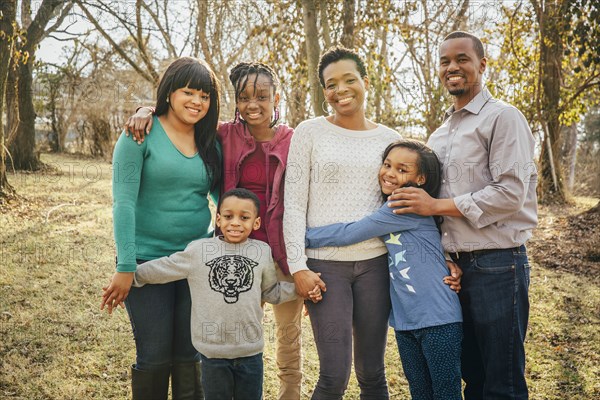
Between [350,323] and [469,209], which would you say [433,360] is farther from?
[469,209]

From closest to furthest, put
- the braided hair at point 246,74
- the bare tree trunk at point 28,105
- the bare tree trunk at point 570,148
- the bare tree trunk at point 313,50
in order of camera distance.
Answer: the braided hair at point 246,74 → the bare tree trunk at point 313,50 → the bare tree trunk at point 28,105 → the bare tree trunk at point 570,148

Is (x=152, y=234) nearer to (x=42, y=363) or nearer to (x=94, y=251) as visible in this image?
(x=42, y=363)

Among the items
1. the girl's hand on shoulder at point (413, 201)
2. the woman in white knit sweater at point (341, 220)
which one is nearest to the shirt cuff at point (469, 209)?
the girl's hand on shoulder at point (413, 201)

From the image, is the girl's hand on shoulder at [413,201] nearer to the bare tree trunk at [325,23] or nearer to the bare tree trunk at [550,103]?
the bare tree trunk at [325,23]

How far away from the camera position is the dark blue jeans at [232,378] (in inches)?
81.4

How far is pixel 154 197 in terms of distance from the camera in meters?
2.08

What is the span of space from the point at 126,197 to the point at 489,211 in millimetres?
1435

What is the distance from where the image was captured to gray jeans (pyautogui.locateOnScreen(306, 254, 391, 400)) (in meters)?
2.05

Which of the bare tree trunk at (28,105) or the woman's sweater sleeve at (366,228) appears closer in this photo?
the woman's sweater sleeve at (366,228)

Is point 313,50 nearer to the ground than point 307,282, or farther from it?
farther from it

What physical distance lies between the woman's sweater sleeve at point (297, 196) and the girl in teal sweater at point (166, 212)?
0.35m

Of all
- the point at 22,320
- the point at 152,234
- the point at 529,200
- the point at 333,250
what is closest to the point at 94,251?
the point at 22,320

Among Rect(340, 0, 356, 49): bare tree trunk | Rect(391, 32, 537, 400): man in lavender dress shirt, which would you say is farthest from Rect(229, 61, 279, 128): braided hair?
Rect(340, 0, 356, 49): bare tree trunk

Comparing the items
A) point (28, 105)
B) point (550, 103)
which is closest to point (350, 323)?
point (550, 103)
